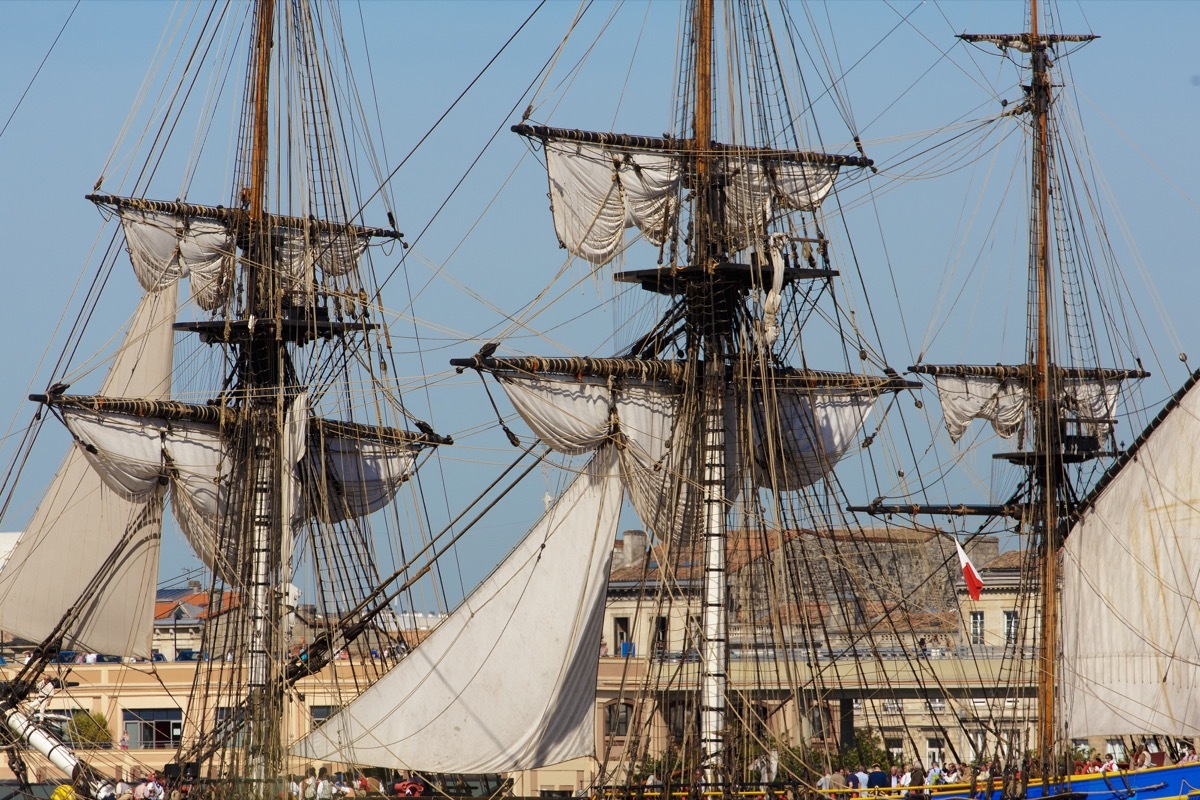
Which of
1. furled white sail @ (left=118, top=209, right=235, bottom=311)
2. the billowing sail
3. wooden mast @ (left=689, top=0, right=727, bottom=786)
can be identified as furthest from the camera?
furled white sail @ (left=118, top=209, right=235, bottom=311)

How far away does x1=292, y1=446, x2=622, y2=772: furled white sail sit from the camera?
3728 cm

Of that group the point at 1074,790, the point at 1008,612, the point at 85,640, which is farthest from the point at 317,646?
the point at 1008,612

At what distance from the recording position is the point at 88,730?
49.5 m

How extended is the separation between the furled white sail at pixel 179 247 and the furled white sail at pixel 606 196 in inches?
439

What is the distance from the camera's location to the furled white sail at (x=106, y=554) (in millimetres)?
50188

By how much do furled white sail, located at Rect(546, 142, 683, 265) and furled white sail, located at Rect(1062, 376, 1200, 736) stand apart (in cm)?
1062

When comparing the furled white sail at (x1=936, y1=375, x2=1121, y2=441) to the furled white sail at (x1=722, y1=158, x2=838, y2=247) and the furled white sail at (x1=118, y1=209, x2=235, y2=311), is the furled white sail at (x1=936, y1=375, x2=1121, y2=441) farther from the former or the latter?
the furled white sail at (x1=118, y1=209, x2=235, y2=311)

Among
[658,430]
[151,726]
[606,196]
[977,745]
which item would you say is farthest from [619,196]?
[151,726]

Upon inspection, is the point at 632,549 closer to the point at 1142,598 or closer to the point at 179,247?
the point at 179,247

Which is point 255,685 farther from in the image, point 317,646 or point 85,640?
point 85,640

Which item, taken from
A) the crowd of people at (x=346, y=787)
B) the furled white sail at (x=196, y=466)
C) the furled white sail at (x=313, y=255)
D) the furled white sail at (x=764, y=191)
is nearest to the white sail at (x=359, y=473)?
the furled white sail at (x=196, y=466)

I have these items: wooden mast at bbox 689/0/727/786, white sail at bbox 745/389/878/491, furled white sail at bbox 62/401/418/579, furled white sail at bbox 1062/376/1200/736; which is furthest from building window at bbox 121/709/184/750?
furled white sail at bbox 1062/376/1200/736

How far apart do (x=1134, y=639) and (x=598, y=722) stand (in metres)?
21.1

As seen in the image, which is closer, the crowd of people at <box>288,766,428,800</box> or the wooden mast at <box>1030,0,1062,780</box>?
the crowd of people at <box>288,766,428,800</box>
